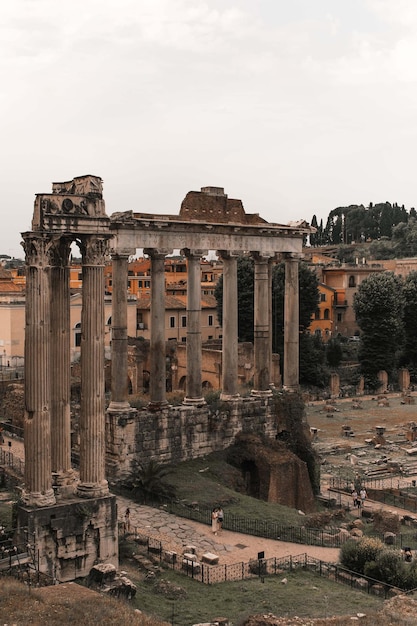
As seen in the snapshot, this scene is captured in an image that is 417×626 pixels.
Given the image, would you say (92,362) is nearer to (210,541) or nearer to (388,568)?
(210,541)

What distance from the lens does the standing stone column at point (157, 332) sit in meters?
25.9

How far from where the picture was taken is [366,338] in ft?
217

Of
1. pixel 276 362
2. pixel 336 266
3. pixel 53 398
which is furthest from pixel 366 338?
pixel 53 398

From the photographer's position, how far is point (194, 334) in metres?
27.0

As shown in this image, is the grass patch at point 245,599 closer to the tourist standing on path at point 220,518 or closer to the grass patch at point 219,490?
the tourist standing on path at point 220,518

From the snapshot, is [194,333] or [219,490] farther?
[194,333]

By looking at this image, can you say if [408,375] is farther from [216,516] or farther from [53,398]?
[53,398]

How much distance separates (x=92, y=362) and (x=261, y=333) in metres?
12.4

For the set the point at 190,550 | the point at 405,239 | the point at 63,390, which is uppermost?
the point at 405,239

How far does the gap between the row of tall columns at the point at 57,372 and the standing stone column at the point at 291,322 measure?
522 inches

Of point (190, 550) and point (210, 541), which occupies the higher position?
point (190, 550)

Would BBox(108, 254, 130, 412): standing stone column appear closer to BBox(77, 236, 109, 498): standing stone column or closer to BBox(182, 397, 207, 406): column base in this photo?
BBox(182, 397, 207, 406): column base

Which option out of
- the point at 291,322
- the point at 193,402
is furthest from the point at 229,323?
the point at 291,322

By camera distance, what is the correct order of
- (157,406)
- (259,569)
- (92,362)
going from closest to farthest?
1. (92,362)
2. (259,569)
3. (157,406)
